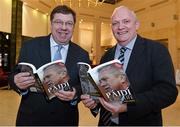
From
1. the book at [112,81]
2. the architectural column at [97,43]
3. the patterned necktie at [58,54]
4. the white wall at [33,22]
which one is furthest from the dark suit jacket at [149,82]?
the architectural column at [97,43]

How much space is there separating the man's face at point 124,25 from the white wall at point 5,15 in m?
13.1

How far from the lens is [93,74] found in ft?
6.77

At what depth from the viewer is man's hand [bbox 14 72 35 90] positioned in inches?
94.8

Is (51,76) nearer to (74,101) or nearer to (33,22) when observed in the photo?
(74,101)

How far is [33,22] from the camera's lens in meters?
18.9

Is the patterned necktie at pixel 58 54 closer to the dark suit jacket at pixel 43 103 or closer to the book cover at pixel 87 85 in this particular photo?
the dark suit jacket at pixel 43 103

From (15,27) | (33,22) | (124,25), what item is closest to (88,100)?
(124,25)

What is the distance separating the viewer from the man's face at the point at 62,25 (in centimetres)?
267

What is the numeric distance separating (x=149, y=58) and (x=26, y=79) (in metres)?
Result: 0.96

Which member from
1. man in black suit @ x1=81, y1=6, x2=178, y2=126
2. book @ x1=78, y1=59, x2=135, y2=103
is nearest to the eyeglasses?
man in black suit @ x1=81, y1=6, x2=178, y2=126

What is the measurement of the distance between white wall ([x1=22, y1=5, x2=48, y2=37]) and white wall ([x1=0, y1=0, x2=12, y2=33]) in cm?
175

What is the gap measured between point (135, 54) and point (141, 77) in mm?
203

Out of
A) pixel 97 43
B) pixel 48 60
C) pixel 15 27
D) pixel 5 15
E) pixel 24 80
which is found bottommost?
pixel 24 80

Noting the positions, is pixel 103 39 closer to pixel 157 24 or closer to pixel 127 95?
pixel 157 24
